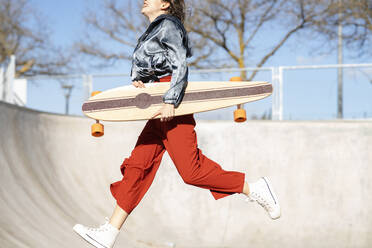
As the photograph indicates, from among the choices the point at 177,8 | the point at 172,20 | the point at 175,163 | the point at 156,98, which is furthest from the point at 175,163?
the point at 177,8

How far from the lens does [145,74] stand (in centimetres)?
280

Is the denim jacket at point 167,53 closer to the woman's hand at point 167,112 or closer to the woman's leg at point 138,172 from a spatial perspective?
the woman's hand at point 167,112

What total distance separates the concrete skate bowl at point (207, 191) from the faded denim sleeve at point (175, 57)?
3.00 meters

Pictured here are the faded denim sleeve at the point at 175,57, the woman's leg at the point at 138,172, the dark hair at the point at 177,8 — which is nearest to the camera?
the faded denim sleeve at the point at 175,57

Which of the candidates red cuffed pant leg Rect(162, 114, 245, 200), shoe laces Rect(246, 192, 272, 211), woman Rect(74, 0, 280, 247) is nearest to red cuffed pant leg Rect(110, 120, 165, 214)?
woman Rect(74, 0, 280, 247)

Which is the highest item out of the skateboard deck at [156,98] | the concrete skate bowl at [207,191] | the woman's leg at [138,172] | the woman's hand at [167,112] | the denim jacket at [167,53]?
the denim jacket at [167,53]

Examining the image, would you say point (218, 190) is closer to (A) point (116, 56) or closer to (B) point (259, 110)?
(B) point (259, 110)

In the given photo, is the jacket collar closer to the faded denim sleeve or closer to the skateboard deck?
the faded denim sleeve

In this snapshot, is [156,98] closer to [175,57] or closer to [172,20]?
[175,57]

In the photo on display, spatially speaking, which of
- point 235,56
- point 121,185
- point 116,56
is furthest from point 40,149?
point 116,56

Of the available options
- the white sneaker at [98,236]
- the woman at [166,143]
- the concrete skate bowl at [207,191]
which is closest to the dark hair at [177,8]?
the woman at [166,143]

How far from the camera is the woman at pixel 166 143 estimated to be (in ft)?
8.43

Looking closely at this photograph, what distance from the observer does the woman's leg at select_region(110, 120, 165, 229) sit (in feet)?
8.76

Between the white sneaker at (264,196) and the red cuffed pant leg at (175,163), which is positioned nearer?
the red cuffed pant leg at (175,163)
